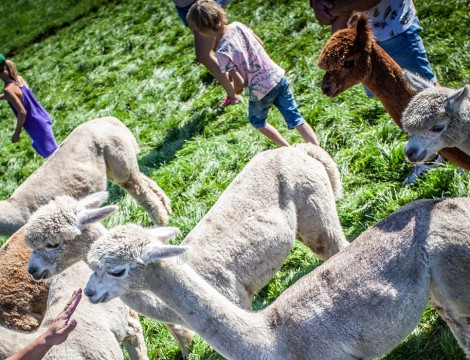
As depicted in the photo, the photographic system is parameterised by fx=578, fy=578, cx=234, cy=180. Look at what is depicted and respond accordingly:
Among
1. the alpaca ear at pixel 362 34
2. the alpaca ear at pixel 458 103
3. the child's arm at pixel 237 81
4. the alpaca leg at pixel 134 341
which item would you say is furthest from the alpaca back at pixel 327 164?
the alpaca leg at pixel 134 341

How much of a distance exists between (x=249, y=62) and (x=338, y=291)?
120 inches

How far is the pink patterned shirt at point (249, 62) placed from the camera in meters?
5.73

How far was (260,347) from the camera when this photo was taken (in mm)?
3439

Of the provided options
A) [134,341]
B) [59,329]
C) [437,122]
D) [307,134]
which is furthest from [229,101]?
[59,329]

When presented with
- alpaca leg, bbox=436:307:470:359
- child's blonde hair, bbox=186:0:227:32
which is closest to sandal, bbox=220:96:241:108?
child's blonde hair, bbox=186:0:227:32

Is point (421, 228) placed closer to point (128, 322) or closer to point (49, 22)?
point (128, 322)

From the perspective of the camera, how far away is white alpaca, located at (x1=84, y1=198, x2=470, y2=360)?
333 cm

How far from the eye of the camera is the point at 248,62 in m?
5.79

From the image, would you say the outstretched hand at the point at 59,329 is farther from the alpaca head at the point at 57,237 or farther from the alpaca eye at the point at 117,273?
the alpaca head at the point at 57,237

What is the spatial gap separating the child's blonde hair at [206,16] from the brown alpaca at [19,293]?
2677mm

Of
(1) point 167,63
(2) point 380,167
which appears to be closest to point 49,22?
(1) point 167,63

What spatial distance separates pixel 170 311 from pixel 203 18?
9.79ft

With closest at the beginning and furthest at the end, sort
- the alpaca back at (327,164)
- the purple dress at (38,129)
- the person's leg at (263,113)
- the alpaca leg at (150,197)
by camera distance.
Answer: the alpaca back at (327,164) < the person's leg at (263,113) < the alpaca leg at (150,197) < the purple dress at (38,129)

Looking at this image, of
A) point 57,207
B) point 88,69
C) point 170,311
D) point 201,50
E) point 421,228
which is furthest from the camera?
point 88,69
